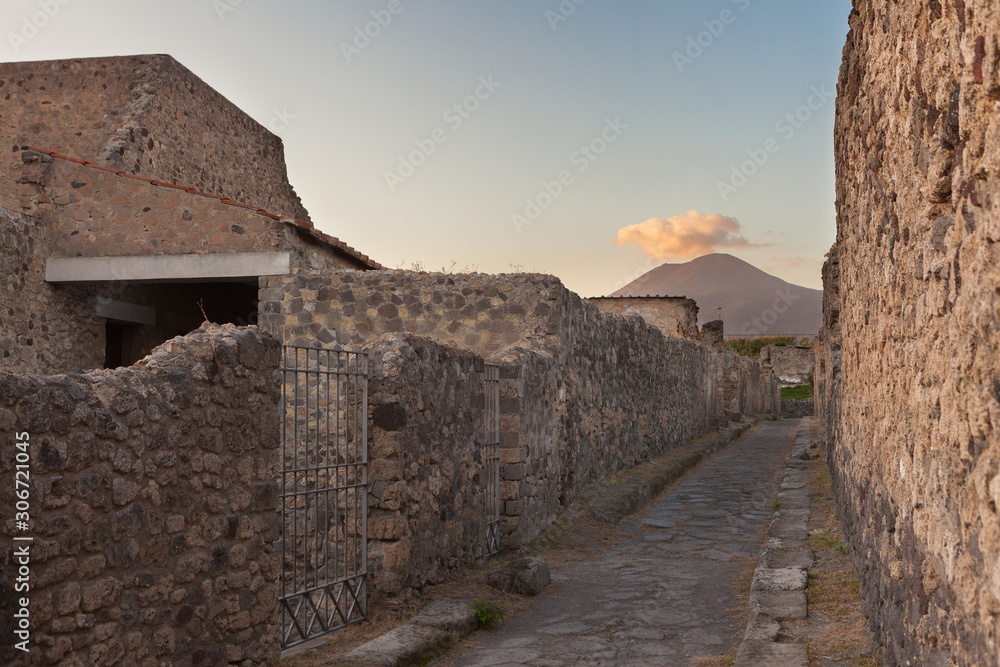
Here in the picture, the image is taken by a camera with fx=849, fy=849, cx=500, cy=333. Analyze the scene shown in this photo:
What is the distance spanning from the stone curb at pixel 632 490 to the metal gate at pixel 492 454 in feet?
7.25

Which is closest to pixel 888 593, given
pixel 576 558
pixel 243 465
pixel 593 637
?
pixel 593 637

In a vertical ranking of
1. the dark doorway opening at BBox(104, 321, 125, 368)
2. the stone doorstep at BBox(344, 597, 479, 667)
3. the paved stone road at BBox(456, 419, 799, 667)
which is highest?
the dark doorway opening at BBox(104, 321, 125, 368)

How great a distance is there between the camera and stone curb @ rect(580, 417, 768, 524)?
962 centimetres

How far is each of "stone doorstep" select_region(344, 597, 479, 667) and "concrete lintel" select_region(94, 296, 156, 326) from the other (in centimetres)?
968

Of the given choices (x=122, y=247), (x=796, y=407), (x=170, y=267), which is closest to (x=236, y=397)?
(x=170, y=267)

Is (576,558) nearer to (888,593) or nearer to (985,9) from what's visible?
(888,593)

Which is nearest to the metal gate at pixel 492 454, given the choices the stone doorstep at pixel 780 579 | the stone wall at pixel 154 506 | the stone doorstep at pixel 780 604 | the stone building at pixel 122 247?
the stone doorstep at pixel 780 579

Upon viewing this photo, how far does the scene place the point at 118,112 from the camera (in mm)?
16891

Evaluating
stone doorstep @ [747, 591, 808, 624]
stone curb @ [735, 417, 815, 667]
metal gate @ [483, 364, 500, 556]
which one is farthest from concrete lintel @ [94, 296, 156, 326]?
stone doorstep @ [747, 591, 808, 624]

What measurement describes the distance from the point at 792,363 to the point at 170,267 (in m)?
38.6

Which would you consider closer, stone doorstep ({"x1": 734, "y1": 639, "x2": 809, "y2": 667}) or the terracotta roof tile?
stone doorstep ({"x1": 734, "y1": 639, "x2": 809, "y2": 667})

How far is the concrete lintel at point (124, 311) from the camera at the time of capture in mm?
13195

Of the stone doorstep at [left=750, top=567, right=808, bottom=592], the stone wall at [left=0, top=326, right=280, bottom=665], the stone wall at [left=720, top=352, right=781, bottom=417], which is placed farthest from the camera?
the stone wall at [left=720, top=352, right=781, bottom=417]

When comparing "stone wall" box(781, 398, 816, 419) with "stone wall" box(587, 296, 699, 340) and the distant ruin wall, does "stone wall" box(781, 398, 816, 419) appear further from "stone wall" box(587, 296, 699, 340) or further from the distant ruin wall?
the distant ruin wall
